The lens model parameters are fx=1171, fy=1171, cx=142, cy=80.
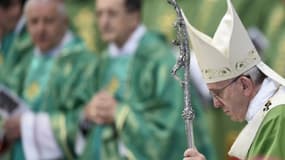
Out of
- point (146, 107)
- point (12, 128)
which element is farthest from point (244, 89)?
point (12, 128)

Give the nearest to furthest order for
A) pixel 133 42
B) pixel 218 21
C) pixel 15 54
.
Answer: pixel 218 21, pixel 133 42, pixel 15 54

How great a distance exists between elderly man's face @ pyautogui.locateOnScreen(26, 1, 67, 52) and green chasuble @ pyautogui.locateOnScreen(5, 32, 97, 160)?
0.08m

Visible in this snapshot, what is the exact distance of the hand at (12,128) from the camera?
693 centimetres

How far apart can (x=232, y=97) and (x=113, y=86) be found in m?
2.42

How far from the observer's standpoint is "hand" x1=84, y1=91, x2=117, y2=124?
644cm

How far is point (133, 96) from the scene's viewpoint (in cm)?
630

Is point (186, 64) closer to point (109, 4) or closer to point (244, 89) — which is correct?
point (244, 89)

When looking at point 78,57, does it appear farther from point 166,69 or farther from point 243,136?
point 243,136

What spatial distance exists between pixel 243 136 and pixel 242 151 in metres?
A: 0.05

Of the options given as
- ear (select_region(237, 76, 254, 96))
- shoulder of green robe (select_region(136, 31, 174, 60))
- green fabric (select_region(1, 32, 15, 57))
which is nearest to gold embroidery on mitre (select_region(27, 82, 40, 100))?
green fabric (select_region(1, 32, 15, 57))

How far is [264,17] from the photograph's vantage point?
5.95 metres

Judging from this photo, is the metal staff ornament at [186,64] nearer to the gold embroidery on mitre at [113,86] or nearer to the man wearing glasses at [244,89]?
the man wearing glasses at [244,89]

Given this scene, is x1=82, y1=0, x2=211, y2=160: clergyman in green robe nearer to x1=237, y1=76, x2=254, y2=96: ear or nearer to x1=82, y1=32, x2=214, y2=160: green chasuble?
x1=82, y1=32, x2=214, y2=160: green chasuble

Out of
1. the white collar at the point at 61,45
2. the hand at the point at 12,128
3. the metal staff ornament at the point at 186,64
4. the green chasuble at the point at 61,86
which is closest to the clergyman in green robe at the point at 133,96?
the green chasuble at the point at 61,86
